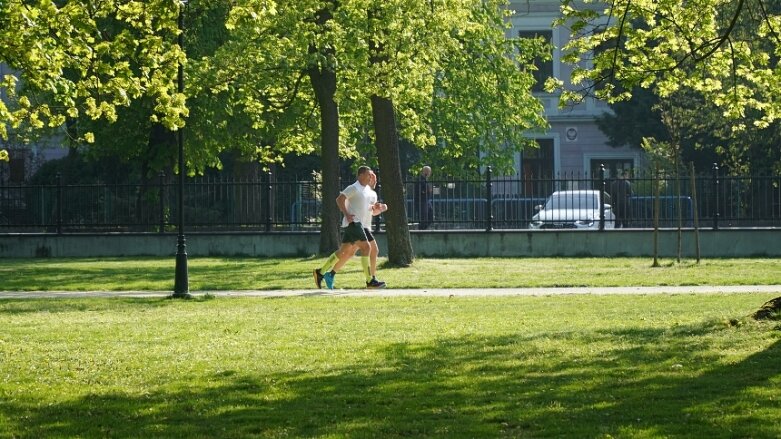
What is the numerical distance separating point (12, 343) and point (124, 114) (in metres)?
25.4

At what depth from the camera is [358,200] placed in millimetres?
21156

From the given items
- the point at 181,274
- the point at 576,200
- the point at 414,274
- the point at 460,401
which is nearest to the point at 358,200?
the point at 181,274

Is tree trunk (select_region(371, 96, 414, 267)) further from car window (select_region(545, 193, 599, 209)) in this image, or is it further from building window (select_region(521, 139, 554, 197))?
building window (select_region(521, 139, 554, 197))

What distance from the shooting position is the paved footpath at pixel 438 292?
789 inches

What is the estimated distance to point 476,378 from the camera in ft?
35.1

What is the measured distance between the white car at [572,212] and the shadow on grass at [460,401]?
2034cm

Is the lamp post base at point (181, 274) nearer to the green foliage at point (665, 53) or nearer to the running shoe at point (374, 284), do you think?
the running shoe at point (374, 284)

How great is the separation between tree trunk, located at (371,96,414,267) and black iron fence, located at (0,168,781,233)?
17.1ft

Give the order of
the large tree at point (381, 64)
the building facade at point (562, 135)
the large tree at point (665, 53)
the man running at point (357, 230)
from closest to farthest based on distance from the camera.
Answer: the large tree at point (665, 53) < the man running at point (357, 230) < the large tree at point (381, 64) < the building facade at point (562, 135)

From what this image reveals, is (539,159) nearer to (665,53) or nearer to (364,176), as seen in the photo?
(364,176)

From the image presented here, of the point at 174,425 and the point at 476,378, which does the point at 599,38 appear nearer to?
the point at 476,378

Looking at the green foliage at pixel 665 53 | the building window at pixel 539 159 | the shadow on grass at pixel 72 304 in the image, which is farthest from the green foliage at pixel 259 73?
the building window at pixel 539 159

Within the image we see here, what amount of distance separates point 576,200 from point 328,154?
6.05 metres

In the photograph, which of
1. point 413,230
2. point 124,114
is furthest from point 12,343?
point 124,114
